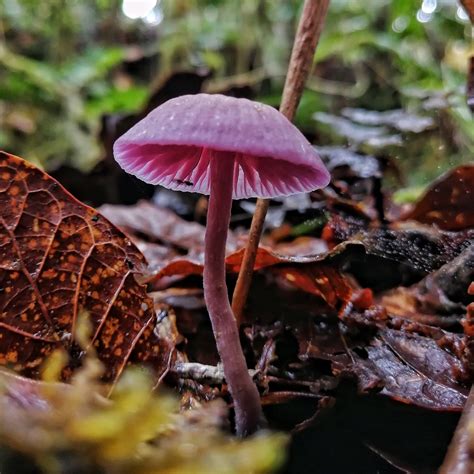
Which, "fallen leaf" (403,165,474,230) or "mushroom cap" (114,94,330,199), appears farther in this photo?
"fallen leaf" (403,165,474,230)

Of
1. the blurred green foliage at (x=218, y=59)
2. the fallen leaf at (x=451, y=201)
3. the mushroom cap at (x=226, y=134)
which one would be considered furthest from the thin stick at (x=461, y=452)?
the blurred green foliage at (x=218, y=59)

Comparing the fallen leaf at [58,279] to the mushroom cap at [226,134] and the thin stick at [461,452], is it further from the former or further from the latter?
the thin stick at [461,452]

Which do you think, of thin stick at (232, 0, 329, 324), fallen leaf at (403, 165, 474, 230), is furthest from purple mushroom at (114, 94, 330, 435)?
fallen leaf at (403, 165, 474, 230)

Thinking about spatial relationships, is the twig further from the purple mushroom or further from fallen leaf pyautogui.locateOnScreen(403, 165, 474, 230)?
fallen leaf pyautogui.locateOnScreen(403, 165, 474, 230)

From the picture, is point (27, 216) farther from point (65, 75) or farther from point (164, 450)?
point (65, 75)

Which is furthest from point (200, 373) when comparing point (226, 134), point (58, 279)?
point (226, 134)

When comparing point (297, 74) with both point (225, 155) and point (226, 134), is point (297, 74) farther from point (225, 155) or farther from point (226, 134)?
point (226, 134)

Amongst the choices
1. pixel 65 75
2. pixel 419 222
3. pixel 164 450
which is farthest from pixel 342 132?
pixel 65 75
